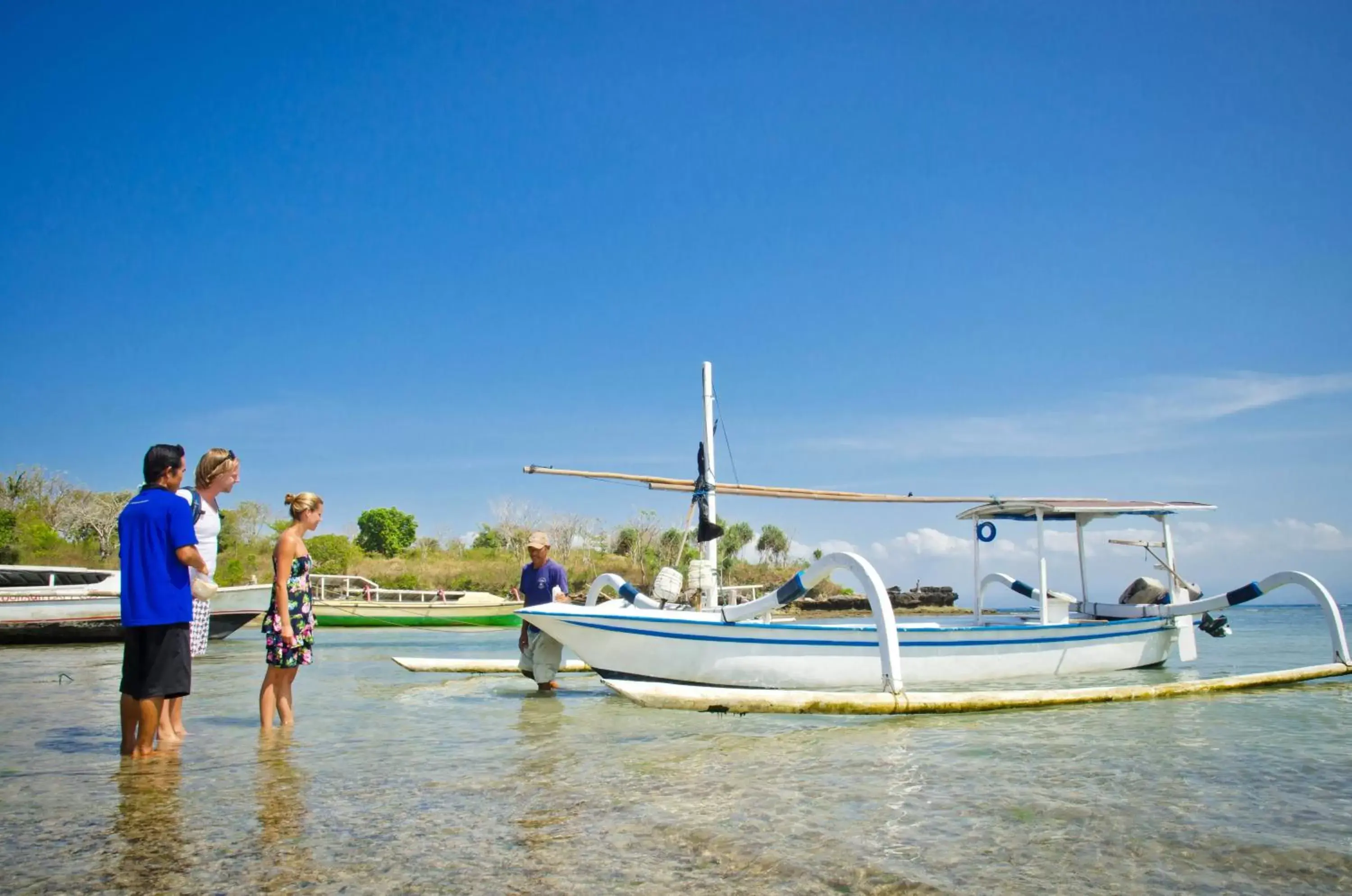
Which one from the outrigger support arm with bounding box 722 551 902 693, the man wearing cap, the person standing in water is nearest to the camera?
the person standing in water

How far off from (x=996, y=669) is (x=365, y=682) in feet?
28.1

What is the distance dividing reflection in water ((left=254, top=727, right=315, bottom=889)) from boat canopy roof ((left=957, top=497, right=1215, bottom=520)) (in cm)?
1100

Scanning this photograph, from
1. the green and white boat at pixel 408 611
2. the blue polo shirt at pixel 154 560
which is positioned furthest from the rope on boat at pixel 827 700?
the green and white boat at pixel 408 611

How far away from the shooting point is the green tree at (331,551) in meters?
59.4

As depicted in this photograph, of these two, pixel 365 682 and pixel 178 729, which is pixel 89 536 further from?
pixel 178 729

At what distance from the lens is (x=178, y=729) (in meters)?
6.56

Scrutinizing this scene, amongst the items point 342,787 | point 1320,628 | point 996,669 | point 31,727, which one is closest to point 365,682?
point 31,727

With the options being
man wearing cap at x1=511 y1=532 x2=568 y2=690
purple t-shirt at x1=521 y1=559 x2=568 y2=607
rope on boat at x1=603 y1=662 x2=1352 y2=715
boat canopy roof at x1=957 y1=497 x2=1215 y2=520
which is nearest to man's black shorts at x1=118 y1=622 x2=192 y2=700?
rope on boat at x1=603 y1=662 x2=1352 y2=715

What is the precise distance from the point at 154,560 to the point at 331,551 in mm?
60917

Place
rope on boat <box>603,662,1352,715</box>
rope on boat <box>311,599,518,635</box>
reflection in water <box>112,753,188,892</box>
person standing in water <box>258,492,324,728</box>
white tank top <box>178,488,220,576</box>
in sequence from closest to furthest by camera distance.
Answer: reflection in water <box>112,753,188,892</box> → white tank top <box>178,488,220,576</box> → person standing in water <box>258,492,324,728</box> → rope on boat <box>603,662,1352,715</box> → rope on boat <box>311,599,518,635</box>

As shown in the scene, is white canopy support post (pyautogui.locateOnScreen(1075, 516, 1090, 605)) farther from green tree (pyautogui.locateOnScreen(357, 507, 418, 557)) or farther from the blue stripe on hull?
Answer: green tree (pyautogui.locateOnScreen(357, 507, 418, 557))

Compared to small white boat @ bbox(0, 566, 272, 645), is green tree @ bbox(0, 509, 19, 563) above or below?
above

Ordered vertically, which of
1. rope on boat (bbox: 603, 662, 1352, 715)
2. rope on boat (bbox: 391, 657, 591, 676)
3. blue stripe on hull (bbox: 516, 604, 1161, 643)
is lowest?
rope on boat (bbox: 391, 657, 591, 676)

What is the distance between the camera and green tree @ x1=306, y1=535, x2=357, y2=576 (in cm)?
5944
